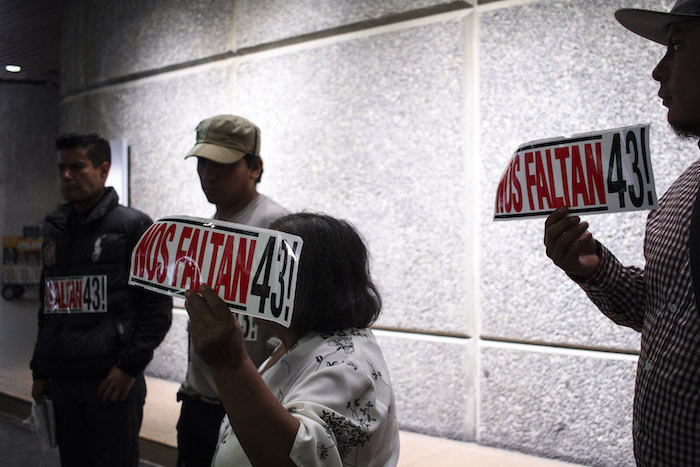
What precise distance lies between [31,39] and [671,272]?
12.1ft

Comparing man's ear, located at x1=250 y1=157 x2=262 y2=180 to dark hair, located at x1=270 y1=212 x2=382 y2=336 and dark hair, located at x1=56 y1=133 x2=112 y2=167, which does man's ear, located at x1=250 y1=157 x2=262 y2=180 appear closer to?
dark hair, located at x1=56 y1=133 x2=112 y2=167

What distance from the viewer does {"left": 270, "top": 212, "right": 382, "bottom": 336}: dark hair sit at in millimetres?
1184

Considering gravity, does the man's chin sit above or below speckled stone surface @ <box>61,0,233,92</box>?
below

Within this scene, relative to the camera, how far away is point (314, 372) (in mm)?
1064

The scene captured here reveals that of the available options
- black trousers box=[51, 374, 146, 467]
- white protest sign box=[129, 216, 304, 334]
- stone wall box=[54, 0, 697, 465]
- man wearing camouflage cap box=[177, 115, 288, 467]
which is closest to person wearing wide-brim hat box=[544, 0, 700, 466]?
white protest sign box=[129, 216, 304, 334]

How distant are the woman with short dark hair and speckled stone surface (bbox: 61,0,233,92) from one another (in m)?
2.94

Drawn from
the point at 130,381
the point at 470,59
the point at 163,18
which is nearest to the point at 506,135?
the point at 470,59

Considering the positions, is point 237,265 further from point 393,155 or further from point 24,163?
point 24,163

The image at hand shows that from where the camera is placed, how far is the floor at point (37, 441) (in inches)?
99.3

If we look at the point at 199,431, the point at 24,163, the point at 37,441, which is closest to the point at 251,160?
the point at 199,431

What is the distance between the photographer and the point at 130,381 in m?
2.15

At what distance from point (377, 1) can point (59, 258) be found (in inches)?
76.3

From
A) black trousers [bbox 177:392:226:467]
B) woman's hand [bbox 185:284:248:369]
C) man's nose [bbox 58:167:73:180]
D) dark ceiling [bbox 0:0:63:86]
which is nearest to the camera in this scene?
woman's hand [bbox 185:284:248:369]

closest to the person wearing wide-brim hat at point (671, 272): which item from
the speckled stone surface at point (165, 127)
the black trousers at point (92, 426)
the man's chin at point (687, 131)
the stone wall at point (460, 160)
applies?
the man's chin at point (687, 131)
